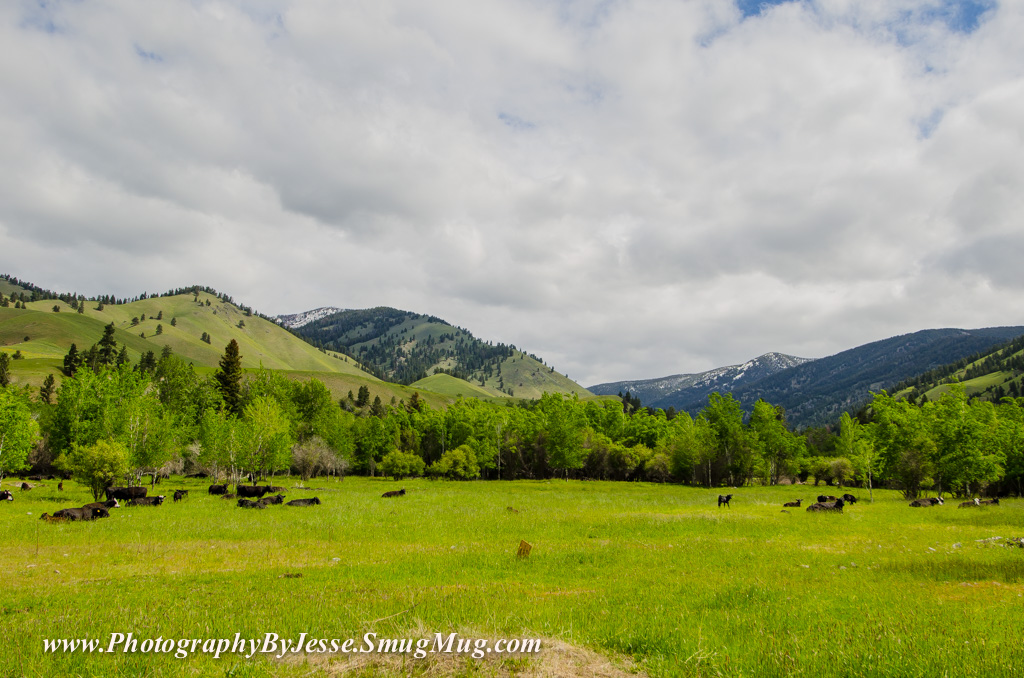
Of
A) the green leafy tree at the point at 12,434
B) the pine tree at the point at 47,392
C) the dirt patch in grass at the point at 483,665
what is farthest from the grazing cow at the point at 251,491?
the pine tree at the point at 47,392

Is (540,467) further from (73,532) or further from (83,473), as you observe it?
(73,532)

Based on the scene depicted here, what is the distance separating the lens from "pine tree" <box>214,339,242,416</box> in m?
105

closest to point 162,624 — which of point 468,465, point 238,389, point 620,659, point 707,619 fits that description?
point 620,659

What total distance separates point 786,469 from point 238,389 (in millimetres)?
128349

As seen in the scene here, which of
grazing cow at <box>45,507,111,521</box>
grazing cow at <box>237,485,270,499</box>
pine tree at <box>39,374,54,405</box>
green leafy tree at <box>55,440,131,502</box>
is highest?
pine tree at <box>39,374,54,405</box>

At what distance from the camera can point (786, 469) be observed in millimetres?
117312

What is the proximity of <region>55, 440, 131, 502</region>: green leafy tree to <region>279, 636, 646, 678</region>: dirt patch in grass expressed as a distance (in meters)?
49.7

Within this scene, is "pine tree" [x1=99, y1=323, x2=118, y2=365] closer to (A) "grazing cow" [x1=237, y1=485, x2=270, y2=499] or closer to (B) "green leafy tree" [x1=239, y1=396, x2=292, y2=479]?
(B) "green leafy tree" [x1=239, y1=396, x2=292, y2=479]

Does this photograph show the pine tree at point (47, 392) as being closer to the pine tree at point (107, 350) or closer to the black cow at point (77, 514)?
the pine tree at point (107, 350)

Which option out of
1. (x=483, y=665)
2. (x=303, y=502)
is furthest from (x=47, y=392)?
(x=483, y=665)

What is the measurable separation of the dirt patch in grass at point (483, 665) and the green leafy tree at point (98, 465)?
163 feet

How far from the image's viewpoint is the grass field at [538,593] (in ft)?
29.5

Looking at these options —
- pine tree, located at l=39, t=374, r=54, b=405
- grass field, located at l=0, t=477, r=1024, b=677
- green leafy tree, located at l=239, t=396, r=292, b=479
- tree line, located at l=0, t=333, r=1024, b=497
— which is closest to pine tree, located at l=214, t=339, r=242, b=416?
tree line, located at l=0, t=333, r=1024, b=497

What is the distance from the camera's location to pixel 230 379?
108 meters
